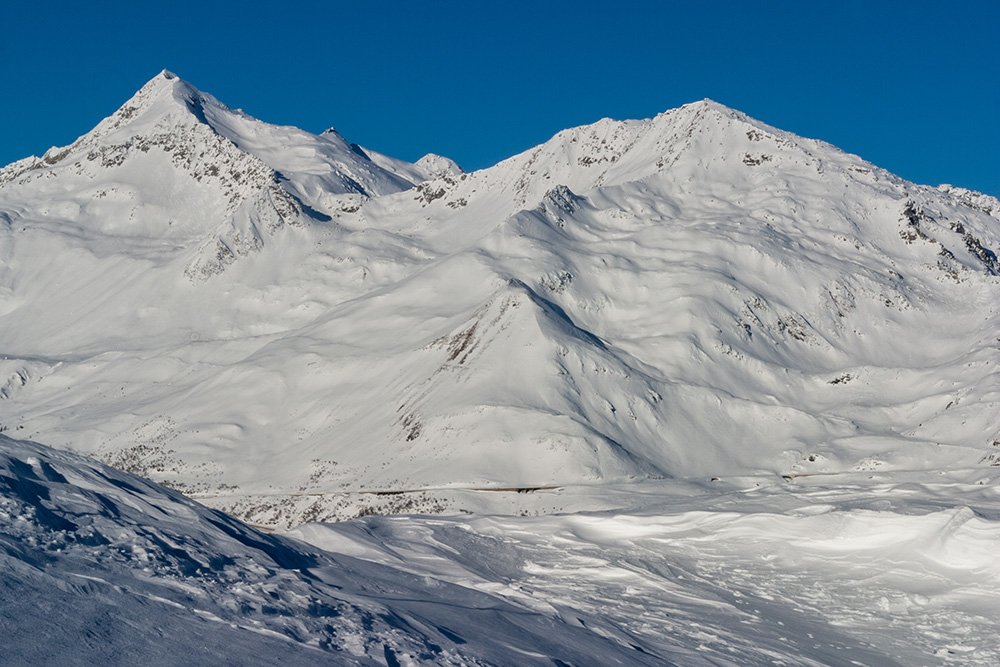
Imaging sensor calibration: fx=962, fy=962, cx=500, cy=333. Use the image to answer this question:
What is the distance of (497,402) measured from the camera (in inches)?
2237

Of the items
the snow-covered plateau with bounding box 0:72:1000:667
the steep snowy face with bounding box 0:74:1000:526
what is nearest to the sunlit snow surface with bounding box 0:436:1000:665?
the snow-covered plateau with bounding box 0:72:1000:667

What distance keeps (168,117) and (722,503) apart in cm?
13172

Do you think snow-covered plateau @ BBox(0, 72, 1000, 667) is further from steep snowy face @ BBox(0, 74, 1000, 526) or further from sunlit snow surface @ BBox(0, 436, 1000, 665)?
steep snowy face @ BBox(0, 74, 1000, 526)

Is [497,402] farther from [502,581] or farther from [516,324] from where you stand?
[502,581]

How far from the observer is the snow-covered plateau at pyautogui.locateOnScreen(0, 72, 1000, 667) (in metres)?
13.5

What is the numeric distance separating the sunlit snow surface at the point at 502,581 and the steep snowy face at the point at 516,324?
20662 millimetres

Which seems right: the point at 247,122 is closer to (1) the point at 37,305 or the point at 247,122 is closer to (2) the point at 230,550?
(1) the point at 37,305

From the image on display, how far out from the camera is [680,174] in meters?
96.5

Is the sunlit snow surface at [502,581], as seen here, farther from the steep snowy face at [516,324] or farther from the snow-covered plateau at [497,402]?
the steep snowy face at [516,324]

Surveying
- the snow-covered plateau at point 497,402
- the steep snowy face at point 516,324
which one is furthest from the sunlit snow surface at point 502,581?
the steep snowy face at point 516,324

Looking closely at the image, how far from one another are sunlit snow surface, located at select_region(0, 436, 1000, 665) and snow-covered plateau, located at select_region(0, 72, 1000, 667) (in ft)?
0.29

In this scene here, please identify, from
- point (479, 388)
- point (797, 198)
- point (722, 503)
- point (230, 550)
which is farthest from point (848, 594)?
point (797, 198)

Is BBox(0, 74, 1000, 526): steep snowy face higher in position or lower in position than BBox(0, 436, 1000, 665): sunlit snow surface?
higher

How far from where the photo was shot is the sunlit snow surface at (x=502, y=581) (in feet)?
35.3
